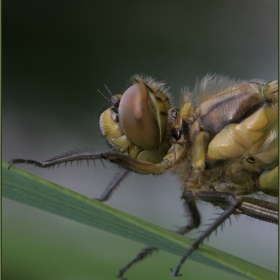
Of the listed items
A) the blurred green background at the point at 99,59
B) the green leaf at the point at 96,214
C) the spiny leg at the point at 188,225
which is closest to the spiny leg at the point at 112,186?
the spiny leg at the point at 188,225

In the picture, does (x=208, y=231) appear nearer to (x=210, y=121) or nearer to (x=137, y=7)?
(x=210, y=121)

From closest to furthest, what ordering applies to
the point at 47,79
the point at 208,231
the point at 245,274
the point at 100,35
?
the point at 245,274
the point at 208,231
the point at 47,79
the point at 100,35

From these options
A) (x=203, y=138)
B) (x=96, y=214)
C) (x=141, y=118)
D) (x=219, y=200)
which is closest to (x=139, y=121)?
(x=141, y=118)

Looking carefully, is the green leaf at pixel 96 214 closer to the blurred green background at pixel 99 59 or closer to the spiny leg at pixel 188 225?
the spiny leg at pixel 188 225

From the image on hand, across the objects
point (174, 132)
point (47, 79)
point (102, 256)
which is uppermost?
point (174, 132)

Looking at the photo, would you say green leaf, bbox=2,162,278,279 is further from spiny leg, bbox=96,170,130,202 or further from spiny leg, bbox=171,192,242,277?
spiny leg, bbox=96,170,130,202

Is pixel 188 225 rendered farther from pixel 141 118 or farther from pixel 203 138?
pixel 141 118

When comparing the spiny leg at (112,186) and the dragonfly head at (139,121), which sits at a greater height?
the dragonfly head at (139,121)


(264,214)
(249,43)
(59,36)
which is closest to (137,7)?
(59,36)
